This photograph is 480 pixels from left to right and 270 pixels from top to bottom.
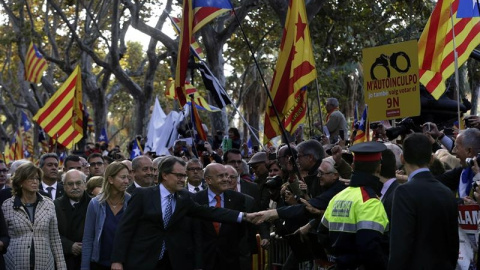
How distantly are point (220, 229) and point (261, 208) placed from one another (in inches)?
42.0

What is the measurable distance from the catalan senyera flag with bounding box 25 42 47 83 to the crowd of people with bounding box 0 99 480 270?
15.7m

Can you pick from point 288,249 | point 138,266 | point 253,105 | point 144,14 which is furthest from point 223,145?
point 253,105

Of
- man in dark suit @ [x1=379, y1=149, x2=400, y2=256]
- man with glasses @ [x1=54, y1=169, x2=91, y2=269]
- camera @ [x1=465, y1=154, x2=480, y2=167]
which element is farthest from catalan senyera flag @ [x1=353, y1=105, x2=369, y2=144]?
man in dark suit @ [x1=379, y1=149, x2=400, y2=256]

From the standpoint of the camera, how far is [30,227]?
38.3 ft

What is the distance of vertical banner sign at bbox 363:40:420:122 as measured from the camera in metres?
11.8

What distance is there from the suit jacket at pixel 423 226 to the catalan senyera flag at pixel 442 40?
15.8 ft

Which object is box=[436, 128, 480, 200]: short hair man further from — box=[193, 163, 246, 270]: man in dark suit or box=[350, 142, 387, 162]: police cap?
box=[193, 163, 246, 270]: man in dark suit

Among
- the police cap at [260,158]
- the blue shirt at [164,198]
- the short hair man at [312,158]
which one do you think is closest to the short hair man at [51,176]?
the police cap at [260,158]

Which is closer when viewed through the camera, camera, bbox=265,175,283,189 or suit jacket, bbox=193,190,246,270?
camera, bbox=265,175,283,189

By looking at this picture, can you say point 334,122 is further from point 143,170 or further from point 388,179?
point 388,179

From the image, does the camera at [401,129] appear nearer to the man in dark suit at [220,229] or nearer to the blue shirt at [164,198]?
the man in dark suit at [220,229]

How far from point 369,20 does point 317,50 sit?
1612 mm

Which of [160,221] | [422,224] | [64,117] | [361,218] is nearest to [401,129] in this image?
[160,221]

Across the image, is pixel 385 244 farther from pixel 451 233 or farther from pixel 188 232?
pixel 188 232
